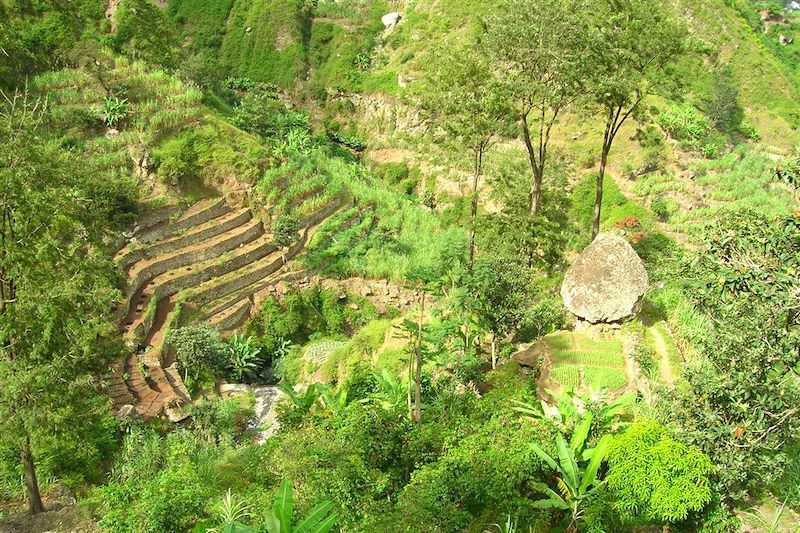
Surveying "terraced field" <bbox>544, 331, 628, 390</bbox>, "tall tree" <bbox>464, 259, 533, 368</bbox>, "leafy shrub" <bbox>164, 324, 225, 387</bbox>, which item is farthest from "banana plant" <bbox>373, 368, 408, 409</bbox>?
"leafy shrub" <bbox>164, 324, 225, 387</bbox>

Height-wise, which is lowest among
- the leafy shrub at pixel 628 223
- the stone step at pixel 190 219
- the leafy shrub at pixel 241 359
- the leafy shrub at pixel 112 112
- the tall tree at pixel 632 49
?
the leafy shrub at pixel 241 359

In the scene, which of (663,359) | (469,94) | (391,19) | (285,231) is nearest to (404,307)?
(285,231)

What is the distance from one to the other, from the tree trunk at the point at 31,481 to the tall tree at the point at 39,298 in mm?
467

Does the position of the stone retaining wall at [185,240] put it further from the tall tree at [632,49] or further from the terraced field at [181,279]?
the tall tree at [632,49]

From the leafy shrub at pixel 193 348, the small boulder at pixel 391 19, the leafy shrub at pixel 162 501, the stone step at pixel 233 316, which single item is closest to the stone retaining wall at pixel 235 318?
the stone step at pixel 233 316

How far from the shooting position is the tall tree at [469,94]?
16578mm

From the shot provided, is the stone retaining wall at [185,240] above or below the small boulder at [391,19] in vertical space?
below

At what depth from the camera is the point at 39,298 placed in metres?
9.10

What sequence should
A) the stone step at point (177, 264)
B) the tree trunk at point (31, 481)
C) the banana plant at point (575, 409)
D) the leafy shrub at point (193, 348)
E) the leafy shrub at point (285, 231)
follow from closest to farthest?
the banana plant at point (575, 409), the tree trunk at point (31, 481), the leafy shrub at point (193, 348), the stone step at point (177, 264), the leafy shrub at point (285, 231)

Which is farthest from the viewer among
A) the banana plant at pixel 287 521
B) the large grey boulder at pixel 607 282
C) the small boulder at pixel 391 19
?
the small boulder at pixel 391 19

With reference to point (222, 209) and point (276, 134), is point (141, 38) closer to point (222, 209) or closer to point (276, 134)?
point (276, 134)

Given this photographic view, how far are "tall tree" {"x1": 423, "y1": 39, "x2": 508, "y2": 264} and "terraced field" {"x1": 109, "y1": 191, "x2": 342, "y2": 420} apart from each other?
28.7ft

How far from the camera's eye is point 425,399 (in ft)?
38.9

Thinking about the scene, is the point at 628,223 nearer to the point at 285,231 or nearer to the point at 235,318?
the point at 285,231
